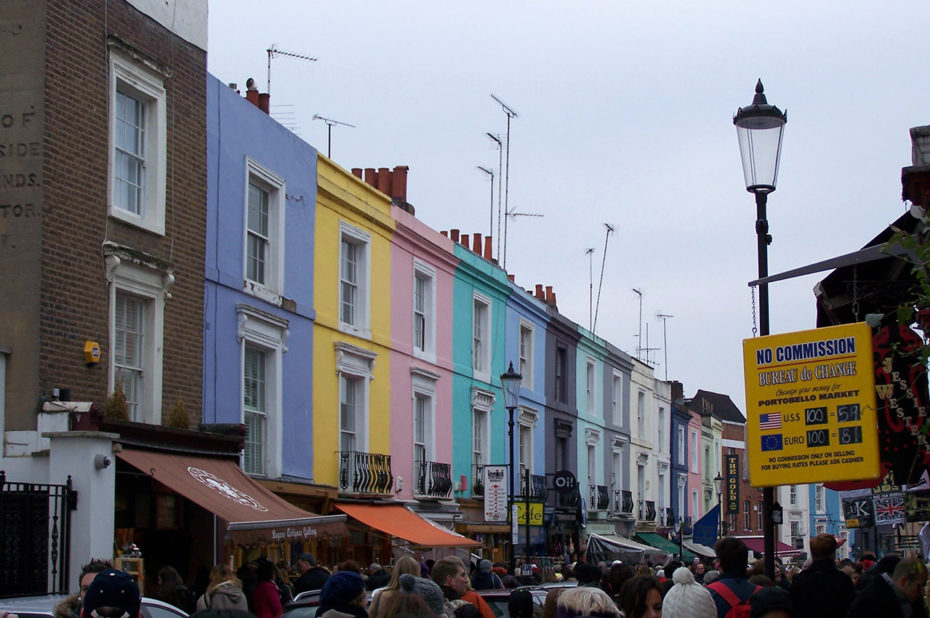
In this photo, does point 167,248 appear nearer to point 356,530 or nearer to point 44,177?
point 44,177

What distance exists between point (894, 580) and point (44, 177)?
10406mm

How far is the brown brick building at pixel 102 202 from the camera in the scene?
1484 cm

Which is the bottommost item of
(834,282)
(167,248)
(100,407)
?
(100,407)

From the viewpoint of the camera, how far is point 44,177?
49.0 ft

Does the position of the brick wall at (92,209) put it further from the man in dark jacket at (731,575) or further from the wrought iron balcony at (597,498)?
the wrought iron balcony at (597,498)

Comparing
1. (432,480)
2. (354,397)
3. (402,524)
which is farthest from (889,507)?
(354,397)

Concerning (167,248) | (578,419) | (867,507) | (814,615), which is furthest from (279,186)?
(578,419)

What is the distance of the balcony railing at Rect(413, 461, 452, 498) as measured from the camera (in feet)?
86.3

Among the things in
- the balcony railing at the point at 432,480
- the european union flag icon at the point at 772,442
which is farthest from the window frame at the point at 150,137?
the balcony railing at the point at 432,480

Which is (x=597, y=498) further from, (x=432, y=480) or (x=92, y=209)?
(x=92, y=209)

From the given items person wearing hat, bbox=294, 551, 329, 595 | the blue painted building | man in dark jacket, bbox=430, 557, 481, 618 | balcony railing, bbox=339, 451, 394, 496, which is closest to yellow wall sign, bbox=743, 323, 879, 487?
man in dark jacket, bbox=430, 557, 481, 618

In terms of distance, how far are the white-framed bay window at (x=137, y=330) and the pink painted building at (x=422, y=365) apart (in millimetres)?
8782

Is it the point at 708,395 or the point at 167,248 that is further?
the point at 708,395

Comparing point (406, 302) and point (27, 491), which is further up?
point (406, 302)
